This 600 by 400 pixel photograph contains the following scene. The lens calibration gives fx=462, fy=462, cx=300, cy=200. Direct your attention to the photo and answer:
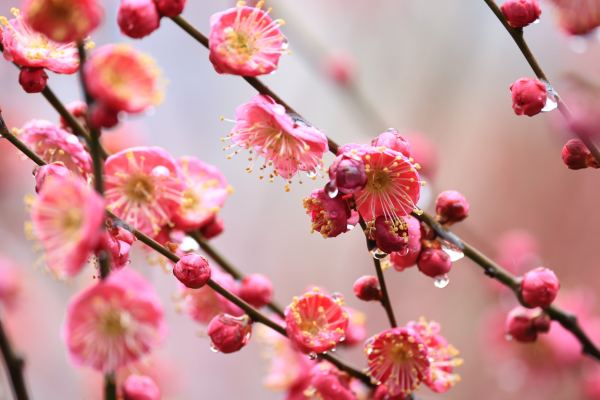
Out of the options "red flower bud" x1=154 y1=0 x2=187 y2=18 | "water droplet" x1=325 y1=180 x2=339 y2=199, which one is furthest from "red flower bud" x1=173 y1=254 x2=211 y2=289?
"red flower bud" x1=154 y1=0 x2=187 y2=18

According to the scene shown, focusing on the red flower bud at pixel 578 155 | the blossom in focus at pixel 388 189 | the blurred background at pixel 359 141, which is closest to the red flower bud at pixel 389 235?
the blossom in focus at pixel 388 189

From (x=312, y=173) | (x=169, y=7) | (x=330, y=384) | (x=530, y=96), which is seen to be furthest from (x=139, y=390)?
(x=530, y=96)

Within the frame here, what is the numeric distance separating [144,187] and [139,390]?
26cm

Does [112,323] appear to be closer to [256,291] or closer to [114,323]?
[114,323]

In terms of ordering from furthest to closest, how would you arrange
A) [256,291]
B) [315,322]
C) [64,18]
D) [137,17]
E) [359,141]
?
[359,141], [256,291], [315,322], [137,17], [64,18]

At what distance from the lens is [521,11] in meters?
0.53

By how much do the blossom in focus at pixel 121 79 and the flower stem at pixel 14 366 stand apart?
13.4 inches

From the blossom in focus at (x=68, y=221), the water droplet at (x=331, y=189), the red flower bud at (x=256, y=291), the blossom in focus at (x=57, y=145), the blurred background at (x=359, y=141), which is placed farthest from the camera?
the blurred background at (x=359, y=141)

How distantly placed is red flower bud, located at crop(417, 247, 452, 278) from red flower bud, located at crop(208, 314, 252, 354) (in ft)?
0.77

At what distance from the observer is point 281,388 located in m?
0.75

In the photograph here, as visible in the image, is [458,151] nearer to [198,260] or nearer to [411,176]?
[411,176]

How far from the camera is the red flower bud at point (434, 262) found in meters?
0.55

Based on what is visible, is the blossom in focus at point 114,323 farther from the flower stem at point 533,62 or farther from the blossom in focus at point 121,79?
the flower stem at point 533,62

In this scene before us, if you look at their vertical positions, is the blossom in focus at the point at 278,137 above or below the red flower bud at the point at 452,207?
above
